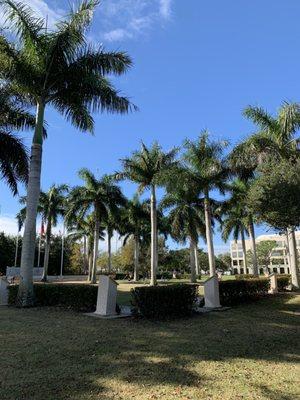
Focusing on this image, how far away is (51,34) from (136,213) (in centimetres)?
2938

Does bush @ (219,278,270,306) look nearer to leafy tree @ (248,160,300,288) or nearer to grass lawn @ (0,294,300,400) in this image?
leafy tree @ (248,160,300,288)

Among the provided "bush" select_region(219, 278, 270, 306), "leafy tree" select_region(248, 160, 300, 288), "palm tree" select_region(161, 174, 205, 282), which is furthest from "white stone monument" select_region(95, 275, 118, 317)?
"palm tree" select_region(161, 174, 205, 282)

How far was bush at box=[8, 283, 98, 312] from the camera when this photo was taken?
1284 cm

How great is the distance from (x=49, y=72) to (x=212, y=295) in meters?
10.2

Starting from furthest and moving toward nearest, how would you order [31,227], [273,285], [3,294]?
1. [273,285]
2. [3,294]
3. [31,227]

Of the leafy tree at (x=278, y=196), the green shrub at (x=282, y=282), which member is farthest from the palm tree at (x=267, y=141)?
the leafy tree at (x=278, y=196)

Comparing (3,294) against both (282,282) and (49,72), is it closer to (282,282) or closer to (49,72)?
(49,72)

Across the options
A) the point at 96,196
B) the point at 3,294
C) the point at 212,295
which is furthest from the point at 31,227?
the point at 96,196

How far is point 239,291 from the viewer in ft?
52.0

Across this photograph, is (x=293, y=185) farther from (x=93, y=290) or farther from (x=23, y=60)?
(x=23, y=60)

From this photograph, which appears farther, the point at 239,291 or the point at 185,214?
the point at 185,214

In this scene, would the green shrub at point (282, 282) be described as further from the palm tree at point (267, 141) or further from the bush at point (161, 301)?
the bush at point (161, 301)

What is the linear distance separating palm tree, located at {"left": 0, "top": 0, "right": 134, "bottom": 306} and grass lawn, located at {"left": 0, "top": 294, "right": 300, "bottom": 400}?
4978 millimetres

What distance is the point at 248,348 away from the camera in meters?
8.05
